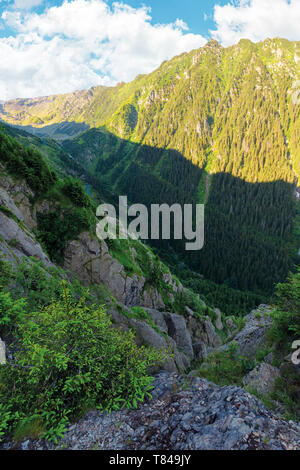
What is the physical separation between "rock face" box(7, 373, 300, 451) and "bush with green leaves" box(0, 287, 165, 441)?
1.30 feet

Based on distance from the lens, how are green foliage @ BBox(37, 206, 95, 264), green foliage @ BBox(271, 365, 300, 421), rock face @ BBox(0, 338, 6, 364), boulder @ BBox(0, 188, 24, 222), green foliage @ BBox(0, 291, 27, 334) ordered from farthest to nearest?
green foliage @ BBox(37, 206, 95, 264), boulder @ BBox(0, 188, 24, 222), green foliage @ BBox(271, 365, 300, 421), green foliage @ BBox(0, 291, 27, 334), rock face @ BBox(0, 338, 6, 364)

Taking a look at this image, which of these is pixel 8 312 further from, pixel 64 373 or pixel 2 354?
pixel 64 373

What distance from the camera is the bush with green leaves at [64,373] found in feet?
16.7

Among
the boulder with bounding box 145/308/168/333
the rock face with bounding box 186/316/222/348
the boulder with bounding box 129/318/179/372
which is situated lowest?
the rock face with bounding box 186/316/222/348

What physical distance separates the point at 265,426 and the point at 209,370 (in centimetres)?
512

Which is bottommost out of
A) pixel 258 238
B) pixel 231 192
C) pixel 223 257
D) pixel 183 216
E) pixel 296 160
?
pixel 223 257

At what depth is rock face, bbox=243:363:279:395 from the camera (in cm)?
798

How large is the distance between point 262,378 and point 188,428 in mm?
4550

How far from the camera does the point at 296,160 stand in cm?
19912

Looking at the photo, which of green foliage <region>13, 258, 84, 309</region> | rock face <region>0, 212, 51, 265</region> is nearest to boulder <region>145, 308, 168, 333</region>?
rock face <region>0, 212, 51, 265</region>

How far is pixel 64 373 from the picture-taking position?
18.9 feet

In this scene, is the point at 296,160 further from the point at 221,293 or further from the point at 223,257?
the point at 221,293

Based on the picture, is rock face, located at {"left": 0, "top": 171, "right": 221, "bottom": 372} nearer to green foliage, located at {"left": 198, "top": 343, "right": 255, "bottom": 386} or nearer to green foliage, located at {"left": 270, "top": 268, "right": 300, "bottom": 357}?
green foliage, located at {"left": 198, "top": 343, "right": 255, "bottom": 386}

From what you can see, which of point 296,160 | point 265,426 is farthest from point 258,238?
point 265,426
